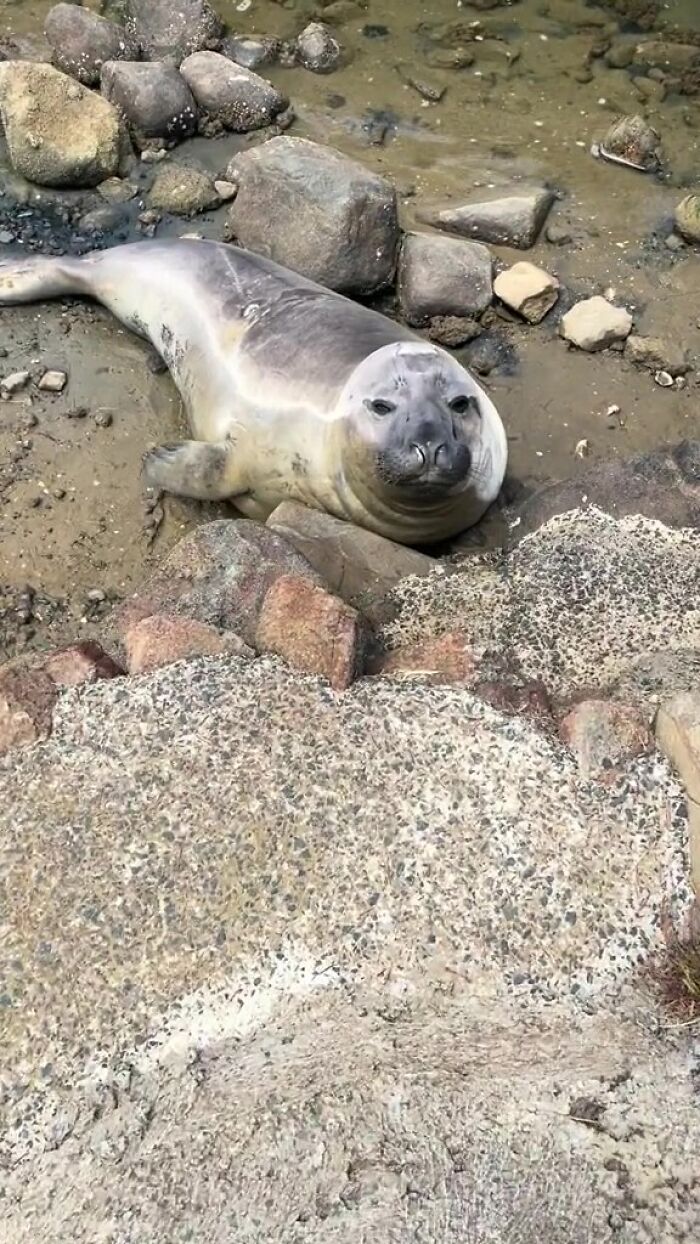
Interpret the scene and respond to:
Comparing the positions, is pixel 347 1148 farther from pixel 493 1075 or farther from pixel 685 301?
pixel 685 301

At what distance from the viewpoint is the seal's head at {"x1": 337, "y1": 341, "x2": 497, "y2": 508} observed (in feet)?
10.5

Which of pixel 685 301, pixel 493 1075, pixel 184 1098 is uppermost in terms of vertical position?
pixel 184 1098

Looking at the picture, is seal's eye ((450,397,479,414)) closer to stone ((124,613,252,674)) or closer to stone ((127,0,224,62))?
stone ((124,613,252,674))

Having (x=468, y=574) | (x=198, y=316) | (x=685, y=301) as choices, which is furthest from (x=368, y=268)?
(x=468, y=574)

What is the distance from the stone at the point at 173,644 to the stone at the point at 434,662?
1.12 feet

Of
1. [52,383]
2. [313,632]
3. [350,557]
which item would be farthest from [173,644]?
[52,383]

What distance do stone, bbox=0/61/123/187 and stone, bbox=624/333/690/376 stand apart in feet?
8.45

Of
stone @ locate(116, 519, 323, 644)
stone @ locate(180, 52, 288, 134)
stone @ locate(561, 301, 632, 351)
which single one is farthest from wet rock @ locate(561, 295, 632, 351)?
stone @ locate(116, 519, 323, 644)

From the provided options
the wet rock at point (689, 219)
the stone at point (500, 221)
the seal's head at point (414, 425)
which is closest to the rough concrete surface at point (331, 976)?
the seal's head at point (414, 425)

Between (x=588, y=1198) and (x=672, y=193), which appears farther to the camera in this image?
(x=672, y=193)

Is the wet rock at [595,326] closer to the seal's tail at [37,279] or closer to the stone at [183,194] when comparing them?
the stone at [183,194]

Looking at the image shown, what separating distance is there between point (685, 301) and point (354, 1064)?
3.82 meters

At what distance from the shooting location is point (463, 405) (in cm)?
335

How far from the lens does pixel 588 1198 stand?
5.24 ft
